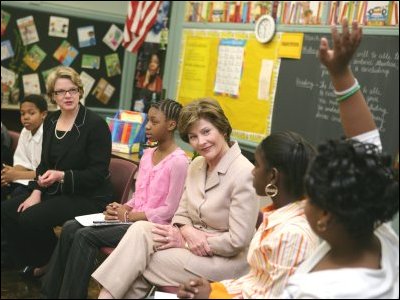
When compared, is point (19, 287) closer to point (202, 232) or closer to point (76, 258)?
point (76, 258)

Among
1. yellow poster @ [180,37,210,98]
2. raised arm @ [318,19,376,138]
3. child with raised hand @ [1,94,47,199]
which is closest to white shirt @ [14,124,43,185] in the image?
child with raised hand @ [1,94,47,199]

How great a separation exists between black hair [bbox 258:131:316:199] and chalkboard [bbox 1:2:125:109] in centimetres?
326

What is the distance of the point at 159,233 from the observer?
6.81ft

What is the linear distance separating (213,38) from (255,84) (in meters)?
0.62

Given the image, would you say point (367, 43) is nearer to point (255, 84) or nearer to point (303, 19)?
point (303, 19)

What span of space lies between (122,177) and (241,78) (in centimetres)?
130

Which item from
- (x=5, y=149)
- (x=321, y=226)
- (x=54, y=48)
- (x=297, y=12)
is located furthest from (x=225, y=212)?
(x=54, y=48)

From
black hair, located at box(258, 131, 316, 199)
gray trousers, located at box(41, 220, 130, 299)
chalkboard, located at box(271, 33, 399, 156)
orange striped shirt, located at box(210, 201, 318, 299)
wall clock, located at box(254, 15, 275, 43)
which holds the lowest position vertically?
gray trousers, located at box(41, 220, 130, 299)

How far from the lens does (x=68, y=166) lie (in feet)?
9.25

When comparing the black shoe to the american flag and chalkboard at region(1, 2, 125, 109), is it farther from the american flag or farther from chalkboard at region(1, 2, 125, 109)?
the american flag

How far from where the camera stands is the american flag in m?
4.40

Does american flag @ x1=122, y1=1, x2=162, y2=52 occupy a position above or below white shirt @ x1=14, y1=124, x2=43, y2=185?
above

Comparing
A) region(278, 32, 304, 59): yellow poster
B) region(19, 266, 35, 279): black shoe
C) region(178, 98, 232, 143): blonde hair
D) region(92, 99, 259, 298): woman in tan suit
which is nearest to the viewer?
region(92, 99, 259, 298): woman in tan suit

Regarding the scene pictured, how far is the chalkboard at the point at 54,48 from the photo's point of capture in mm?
4262
